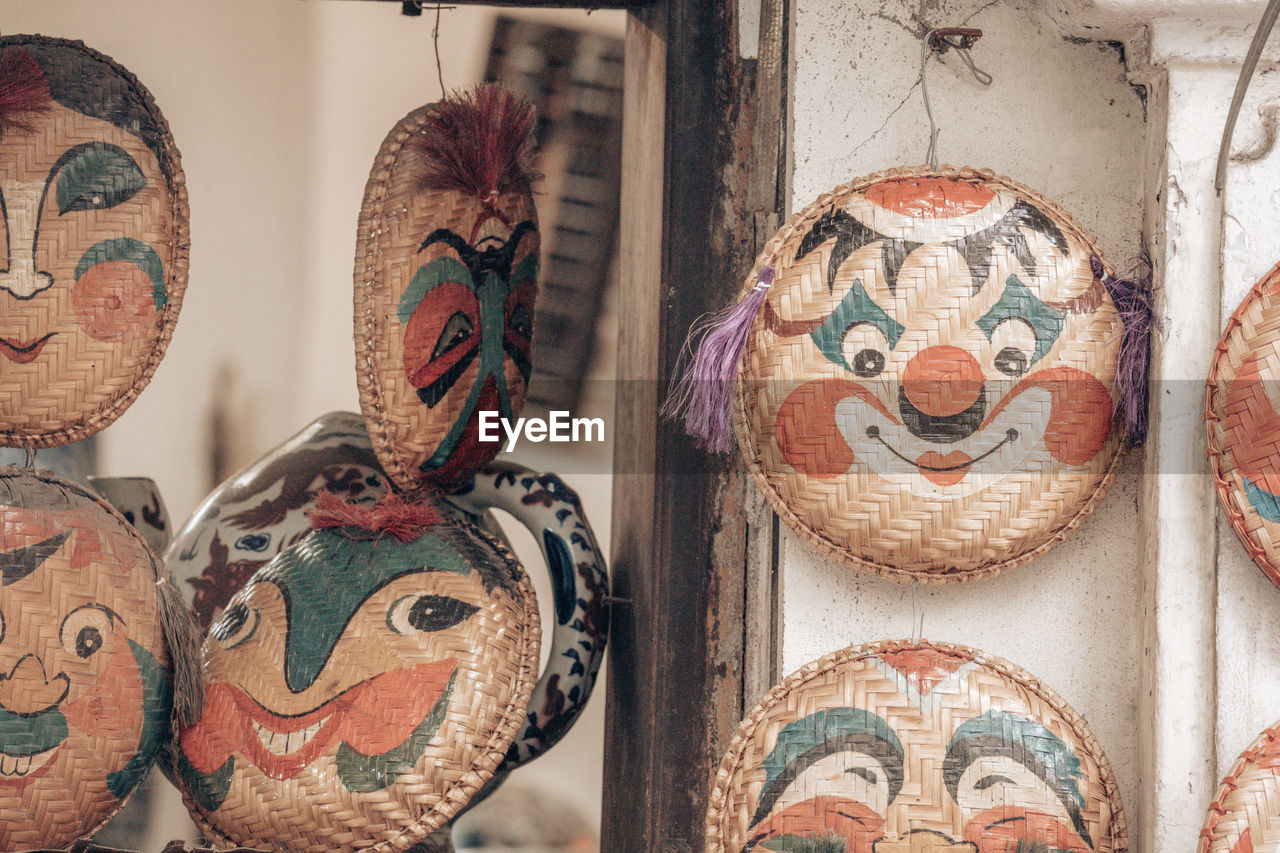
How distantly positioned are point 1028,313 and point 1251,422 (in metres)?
0.21

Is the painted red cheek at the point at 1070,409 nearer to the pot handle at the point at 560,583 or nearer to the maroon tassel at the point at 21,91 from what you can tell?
the pot handle at the point at 560,583

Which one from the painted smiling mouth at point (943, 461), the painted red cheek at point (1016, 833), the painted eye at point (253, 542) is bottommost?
the painted red cheek at point (1016, 833)

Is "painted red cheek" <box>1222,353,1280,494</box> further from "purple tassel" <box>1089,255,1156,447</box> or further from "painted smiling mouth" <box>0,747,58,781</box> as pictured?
"painted smiling mouth" <box>0,747,58,781</box>

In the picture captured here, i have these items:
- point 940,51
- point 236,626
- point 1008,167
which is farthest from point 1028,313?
point 236,626

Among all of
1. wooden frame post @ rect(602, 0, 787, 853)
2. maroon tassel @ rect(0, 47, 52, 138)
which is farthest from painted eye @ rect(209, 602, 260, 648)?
maroon tassel @ rect(0, 47, 52, 138)

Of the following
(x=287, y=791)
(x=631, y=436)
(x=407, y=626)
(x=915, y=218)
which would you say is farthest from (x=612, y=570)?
(x=915, y=218)

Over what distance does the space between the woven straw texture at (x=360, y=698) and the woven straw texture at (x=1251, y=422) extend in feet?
2.49

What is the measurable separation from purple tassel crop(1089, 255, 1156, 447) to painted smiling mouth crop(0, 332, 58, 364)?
1094 mm

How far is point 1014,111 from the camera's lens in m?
1.16

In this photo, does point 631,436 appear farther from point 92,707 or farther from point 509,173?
point 92,707

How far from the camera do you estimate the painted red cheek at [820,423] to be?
106 cm

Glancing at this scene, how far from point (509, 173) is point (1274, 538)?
3.13 feet

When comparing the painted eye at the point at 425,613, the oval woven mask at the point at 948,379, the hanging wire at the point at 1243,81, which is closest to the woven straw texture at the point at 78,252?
the painted eye at the point at 425,613

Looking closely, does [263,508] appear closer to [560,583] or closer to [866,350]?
[560,583]
